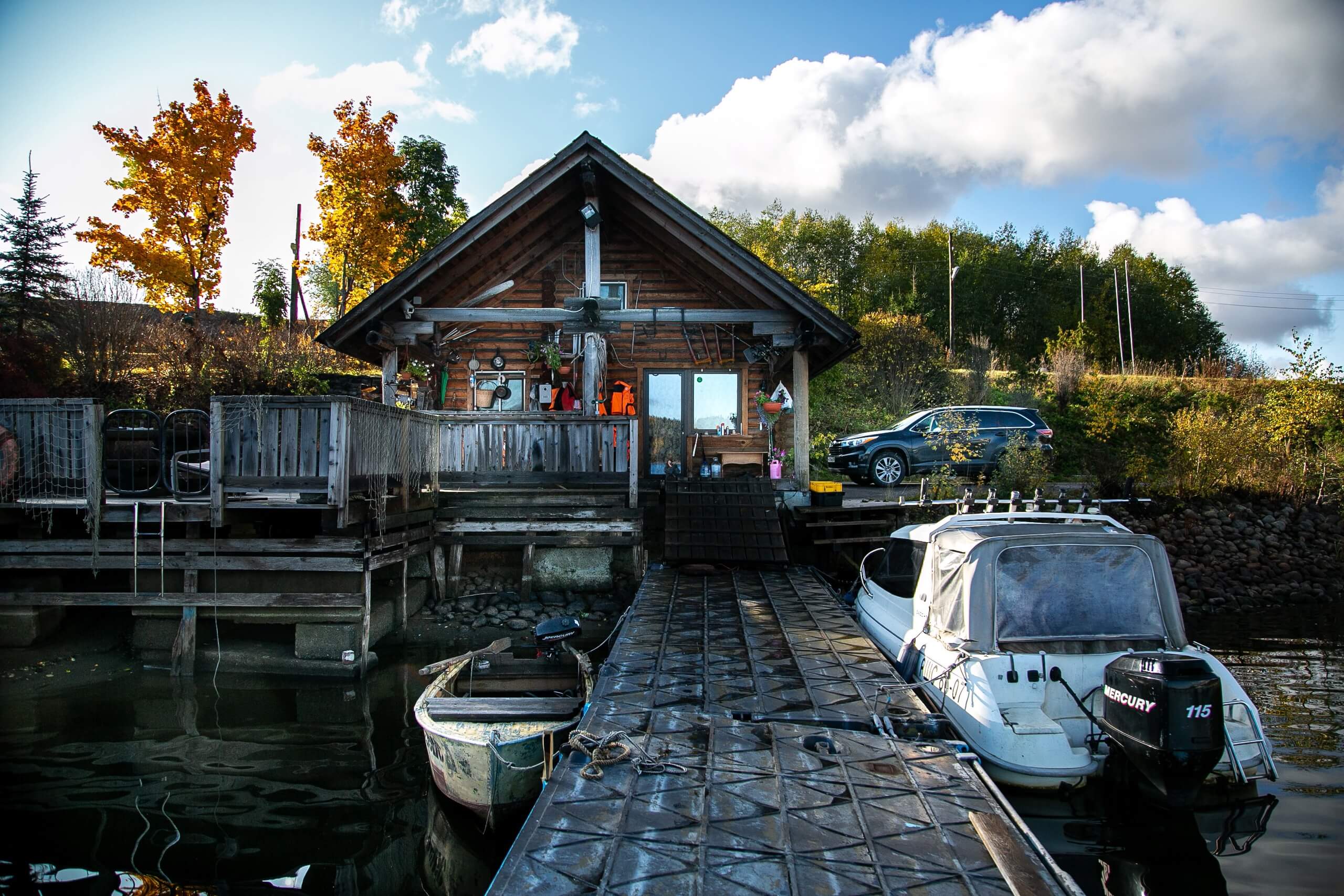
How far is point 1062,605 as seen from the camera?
243 inches

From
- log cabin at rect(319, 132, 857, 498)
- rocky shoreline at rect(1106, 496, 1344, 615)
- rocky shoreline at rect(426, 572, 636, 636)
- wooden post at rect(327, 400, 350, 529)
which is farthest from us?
rocky shoreline at rect(1106, 496, 1344, 615)

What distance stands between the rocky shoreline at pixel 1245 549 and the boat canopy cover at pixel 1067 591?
8.95 m

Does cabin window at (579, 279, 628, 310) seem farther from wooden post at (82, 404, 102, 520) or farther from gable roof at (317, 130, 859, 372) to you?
wooden post at (82, 404, 102, 520)

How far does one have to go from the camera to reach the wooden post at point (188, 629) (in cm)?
945

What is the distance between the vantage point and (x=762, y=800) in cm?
416

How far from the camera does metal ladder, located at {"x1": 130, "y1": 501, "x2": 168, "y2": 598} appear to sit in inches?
371

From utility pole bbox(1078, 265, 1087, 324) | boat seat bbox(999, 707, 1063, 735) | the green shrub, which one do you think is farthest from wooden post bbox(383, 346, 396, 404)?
utility pole bbox(1078, 265, 1087, 324)

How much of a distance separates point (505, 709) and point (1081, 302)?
146ft

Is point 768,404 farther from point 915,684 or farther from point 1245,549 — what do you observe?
point 1245,549

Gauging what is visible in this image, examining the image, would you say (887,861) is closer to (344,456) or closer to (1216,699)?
(1216,699)

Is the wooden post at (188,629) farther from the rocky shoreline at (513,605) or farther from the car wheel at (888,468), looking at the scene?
the car wheel at (888,468)

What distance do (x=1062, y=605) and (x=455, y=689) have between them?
227 inches

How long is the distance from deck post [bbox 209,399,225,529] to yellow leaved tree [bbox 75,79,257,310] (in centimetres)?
1528

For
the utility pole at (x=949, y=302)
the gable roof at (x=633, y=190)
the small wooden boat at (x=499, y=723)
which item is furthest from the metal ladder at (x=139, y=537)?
the utility pole at (x=949, y=302)
